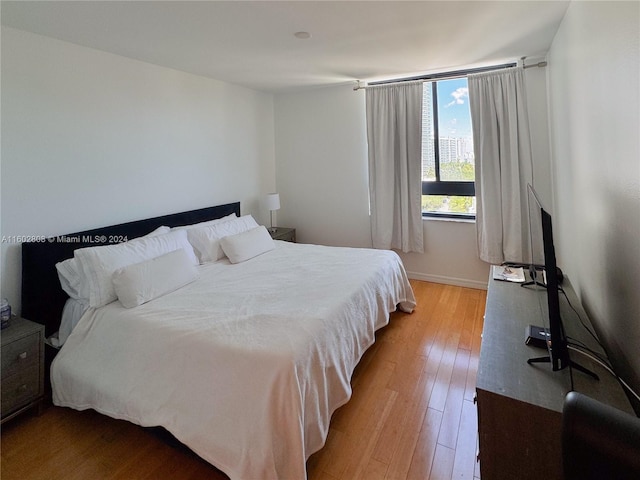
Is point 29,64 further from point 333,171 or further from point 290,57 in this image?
point 333,171

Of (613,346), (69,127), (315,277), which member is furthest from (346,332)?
(69,127)

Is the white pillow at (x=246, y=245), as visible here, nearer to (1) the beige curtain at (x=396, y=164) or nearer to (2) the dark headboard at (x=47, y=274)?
(2) the dark headboard at (x=47, y=274)

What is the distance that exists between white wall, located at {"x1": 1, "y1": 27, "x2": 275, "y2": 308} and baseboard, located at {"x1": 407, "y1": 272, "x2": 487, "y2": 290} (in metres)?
2.55

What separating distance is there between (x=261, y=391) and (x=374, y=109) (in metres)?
3.42

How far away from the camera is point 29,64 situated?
214 centimetres

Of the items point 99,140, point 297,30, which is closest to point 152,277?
point 99,140

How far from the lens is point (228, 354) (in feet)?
4.96

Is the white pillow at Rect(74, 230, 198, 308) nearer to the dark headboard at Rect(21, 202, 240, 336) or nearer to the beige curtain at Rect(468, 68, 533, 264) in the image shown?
the dark headboard at Rect(21, 202, 240, 336)

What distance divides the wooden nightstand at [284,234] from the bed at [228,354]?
156 cm

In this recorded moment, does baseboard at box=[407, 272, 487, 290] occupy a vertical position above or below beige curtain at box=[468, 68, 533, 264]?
below

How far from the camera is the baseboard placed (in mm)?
3711

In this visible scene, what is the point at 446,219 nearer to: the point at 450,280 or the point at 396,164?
the point at 450,280

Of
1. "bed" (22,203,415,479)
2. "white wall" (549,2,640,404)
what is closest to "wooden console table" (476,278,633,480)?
"white wall" (549,2,640,404)

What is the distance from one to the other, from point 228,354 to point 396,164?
3.07m
